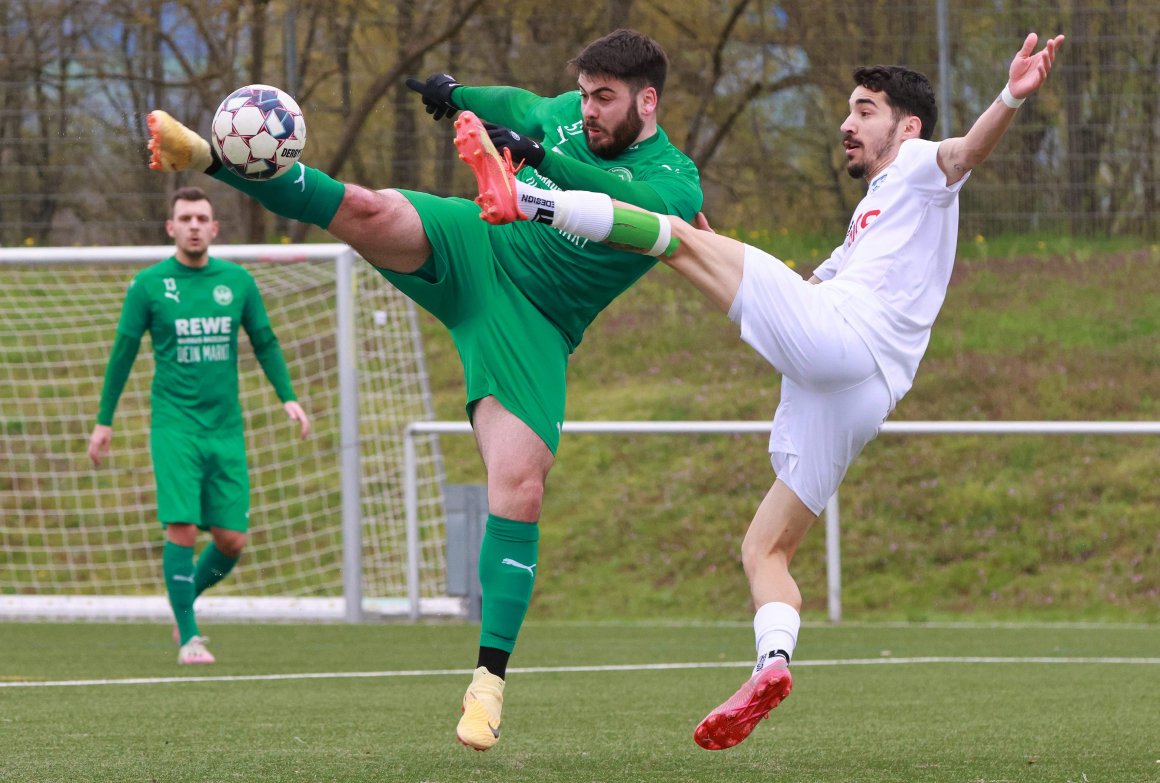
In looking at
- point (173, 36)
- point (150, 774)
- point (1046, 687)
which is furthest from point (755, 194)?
point (150, 774)

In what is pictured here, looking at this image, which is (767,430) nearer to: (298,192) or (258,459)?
(258,459)

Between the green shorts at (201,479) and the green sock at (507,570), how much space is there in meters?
3.29

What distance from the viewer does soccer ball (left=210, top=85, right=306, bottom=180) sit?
12.5ft

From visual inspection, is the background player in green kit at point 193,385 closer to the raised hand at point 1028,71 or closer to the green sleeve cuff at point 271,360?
the green sleeve cuff at point 271,360

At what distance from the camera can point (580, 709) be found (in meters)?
5.49

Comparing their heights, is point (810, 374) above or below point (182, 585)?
above

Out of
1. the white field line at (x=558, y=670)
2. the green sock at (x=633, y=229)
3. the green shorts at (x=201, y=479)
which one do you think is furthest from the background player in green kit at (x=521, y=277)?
the green shorts at (x=201, y=479)

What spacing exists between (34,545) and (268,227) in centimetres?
366

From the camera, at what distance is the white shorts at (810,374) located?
390cm

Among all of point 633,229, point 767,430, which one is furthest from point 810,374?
point 767,430

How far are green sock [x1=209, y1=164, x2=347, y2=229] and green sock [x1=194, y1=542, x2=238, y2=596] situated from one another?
13.4 ft

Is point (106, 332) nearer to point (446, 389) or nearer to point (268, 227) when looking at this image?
point (268, 227)

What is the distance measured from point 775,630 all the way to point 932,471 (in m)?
8.85

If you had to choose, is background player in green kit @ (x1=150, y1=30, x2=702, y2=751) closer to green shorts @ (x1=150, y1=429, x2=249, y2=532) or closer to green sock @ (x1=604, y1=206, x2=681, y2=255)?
green sock @ (x1=604, y1=206, x2=681, y2=255)
